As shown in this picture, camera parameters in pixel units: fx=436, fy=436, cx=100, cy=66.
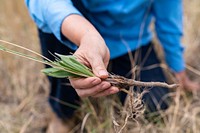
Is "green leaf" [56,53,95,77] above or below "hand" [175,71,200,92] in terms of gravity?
below

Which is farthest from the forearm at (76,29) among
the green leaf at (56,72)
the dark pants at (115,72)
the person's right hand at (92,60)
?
the dark pants at (115,72)

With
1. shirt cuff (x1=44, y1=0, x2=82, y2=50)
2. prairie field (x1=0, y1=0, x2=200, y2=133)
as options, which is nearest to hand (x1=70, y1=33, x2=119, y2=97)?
shirt cuff (x1=44, y1=0, x2=82, y2=50)

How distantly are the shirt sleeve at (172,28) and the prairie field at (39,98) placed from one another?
0.10 metres

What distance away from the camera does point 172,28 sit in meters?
1.55

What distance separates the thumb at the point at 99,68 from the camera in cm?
82

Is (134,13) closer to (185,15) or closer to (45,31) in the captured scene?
(45,31)

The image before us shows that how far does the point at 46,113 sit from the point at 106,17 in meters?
→ 0.43

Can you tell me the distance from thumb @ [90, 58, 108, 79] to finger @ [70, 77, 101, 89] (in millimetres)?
11

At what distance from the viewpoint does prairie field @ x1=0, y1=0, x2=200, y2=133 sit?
52.8 inches

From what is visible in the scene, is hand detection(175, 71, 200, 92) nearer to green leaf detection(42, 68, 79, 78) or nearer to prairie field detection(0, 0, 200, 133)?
prairie field detection(0, 0, 200, 133)

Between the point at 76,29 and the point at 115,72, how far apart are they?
20.8 inches

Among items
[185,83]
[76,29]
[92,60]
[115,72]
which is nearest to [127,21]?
[115,72]

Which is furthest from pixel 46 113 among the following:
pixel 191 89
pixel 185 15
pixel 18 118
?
pixel 185 15

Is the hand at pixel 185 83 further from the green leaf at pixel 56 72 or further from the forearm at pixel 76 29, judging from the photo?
the green leaf at pixel 56 72
